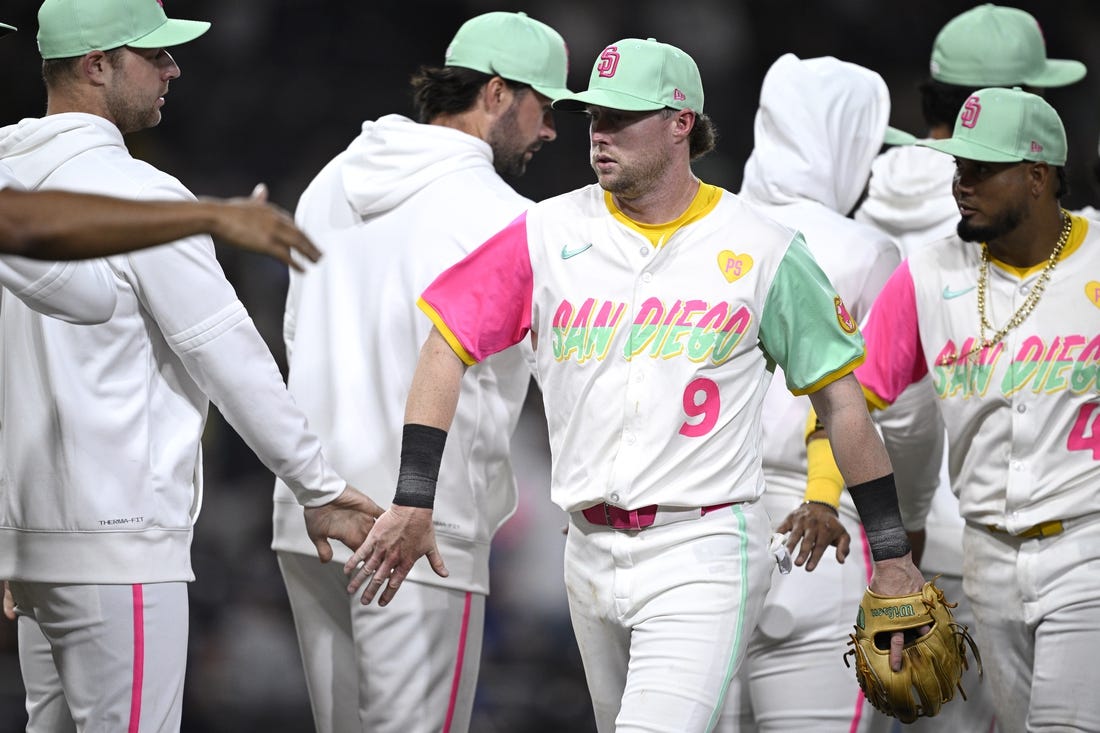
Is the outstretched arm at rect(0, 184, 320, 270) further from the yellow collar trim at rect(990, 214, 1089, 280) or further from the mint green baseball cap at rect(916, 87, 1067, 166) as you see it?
the yellow collar trim at rect(990, 214, 1089, 280)

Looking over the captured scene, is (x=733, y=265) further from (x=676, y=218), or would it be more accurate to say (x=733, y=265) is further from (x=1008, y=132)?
(x=1008, y=132)

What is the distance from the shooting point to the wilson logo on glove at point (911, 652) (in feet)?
9.86

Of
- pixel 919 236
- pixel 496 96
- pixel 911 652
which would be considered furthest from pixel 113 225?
pixel 919 236

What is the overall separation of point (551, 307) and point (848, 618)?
1.23m

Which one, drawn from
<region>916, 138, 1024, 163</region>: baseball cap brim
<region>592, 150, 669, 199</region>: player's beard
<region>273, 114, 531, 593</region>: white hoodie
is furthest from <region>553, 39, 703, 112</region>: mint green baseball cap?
→ <region>916, 138, 1024, 163</region>: baseball cap brim

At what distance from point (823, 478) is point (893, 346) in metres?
0.41

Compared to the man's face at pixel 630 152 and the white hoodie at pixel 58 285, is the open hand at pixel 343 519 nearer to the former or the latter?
the white hoodie at pixel 58 285

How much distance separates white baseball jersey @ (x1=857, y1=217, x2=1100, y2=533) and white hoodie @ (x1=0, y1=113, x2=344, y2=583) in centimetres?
167

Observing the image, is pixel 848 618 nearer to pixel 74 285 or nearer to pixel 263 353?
pixel 263 353

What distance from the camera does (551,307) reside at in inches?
123

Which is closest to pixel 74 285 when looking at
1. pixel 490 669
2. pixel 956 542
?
pixel 956 542

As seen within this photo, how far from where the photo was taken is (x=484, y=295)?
10.4 feet

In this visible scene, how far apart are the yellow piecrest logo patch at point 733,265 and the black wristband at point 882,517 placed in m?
0.53

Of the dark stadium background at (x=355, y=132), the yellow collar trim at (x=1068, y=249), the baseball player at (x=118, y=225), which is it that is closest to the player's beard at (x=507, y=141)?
the yellow collar trim at (x=1068, y=249)
